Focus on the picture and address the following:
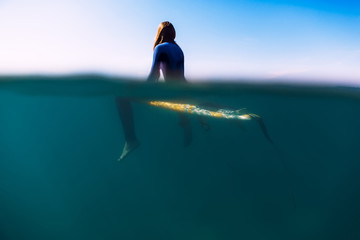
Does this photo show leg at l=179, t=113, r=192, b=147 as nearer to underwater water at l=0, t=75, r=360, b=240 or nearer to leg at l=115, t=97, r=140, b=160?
underwater water at l=0, t=75, r=360, b=240

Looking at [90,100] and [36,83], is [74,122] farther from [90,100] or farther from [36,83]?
[36,83]

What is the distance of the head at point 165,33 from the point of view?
176 inches

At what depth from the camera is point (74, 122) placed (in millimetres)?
18359

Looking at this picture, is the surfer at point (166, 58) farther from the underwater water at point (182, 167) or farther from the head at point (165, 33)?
the underwater water at point (182, 167)

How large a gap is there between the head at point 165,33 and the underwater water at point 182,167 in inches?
94.1

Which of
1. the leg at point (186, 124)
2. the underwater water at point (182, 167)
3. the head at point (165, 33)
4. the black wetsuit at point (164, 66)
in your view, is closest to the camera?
the black wetsuit at point (164, 66)

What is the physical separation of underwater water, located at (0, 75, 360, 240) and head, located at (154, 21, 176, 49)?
239 cm

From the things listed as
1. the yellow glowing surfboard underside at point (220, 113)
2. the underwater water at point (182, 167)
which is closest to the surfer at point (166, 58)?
the yellow glowing surfboard underside at point (220, 113)

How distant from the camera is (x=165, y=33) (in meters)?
4.47

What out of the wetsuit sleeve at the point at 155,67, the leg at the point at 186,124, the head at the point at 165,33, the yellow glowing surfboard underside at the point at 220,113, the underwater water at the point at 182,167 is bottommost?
the underwater water at the point at 182,167

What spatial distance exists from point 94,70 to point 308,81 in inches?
367

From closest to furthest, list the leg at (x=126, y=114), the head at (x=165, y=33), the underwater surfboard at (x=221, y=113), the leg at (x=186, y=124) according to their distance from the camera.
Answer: the head at (x=165, y=33), the underwater surfboard at (x=221, y=113), the leg at (x=126, y=114), the leg at (x=186, y=124)

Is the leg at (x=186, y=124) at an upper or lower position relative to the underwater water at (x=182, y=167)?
A: upper

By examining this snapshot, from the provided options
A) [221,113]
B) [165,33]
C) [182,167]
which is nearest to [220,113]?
[221,113]
